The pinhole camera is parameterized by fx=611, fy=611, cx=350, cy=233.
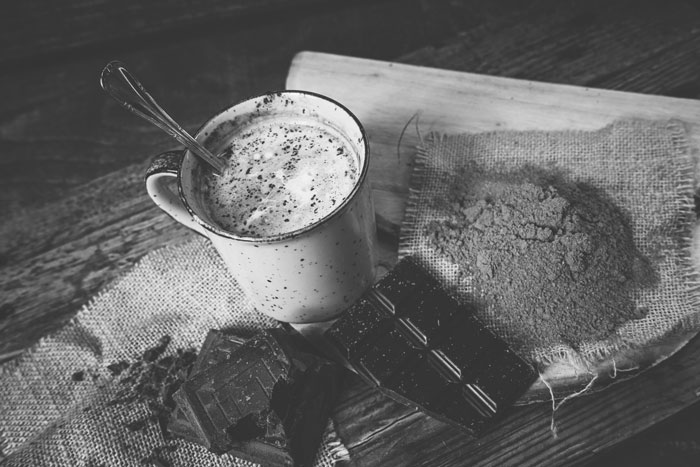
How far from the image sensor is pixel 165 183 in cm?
113

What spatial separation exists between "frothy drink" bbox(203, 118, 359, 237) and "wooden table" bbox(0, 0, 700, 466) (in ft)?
1.25

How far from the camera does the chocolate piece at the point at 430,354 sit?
3.53 feet

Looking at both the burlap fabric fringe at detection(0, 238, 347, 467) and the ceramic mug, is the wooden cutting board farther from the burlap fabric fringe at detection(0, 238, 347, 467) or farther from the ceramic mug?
the burlap fabric fringe at detection(0, 238, 347, 467)

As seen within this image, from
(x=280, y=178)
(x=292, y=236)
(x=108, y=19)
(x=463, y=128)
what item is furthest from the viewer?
(x=108, y=19)

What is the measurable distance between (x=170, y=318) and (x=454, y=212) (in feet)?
2.12

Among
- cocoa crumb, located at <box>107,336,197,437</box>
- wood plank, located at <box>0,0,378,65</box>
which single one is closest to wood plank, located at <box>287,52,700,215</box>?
cocoa crumb, located at <box>107,336,197,437</box>

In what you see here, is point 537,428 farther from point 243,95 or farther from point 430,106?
point 243,95

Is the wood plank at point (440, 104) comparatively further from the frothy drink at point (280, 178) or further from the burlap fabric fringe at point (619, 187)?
the frothy drink at point (280, 178)

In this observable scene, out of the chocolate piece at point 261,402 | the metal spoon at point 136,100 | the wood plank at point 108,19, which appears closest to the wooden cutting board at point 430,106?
the chocolate piece at point 261,402

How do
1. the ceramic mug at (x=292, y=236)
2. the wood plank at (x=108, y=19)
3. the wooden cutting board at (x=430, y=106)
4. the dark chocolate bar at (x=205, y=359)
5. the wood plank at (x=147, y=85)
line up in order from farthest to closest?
the wood plank at (x=108, y=19) → the wood plank at (x=147, y=85) → the wooden cutting board at (x=430, y=106) → the dark chocolate bar at (x=205, y=359) → the ceramic mug at (x=292, y=236)

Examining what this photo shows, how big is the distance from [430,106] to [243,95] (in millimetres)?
715

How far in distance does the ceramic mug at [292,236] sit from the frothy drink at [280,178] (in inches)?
0.7

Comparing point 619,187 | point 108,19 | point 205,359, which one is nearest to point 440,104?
point 619,187

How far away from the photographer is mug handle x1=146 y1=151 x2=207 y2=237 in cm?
105
